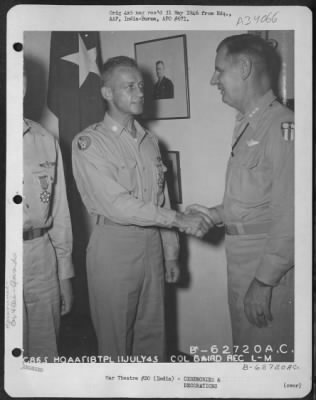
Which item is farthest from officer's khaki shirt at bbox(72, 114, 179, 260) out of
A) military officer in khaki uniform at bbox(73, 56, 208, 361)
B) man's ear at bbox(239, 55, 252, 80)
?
man's ear at bbox(239, 55, 252, 80)

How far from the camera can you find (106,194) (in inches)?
50.0

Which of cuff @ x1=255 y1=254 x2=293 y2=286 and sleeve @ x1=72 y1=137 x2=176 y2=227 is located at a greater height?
sleeve @ x1=72 y1=137 x2=176 y2=227

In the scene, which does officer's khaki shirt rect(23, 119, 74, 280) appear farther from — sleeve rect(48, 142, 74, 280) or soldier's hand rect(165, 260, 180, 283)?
soldier's hand rect(165, 260, 180, 283)

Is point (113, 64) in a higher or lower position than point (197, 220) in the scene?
higher

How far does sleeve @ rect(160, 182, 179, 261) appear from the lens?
1279mm

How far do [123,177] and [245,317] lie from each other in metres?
0.37

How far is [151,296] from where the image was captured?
128 cm

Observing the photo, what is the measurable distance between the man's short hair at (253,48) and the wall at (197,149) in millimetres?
21

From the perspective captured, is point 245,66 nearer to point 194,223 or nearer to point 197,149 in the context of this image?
point 197,149

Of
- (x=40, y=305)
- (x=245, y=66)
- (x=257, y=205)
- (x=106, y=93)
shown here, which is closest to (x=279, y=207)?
(x=257, y=205)

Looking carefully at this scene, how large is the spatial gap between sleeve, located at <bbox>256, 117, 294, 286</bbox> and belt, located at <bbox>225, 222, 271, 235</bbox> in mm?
14

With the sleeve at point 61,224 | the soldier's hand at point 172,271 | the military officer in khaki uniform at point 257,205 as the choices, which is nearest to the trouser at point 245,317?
the military officer in khaki uniform at point 257,205

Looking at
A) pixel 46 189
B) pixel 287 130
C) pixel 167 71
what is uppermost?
pixel 167 71

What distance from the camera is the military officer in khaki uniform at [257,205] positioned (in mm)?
1268
